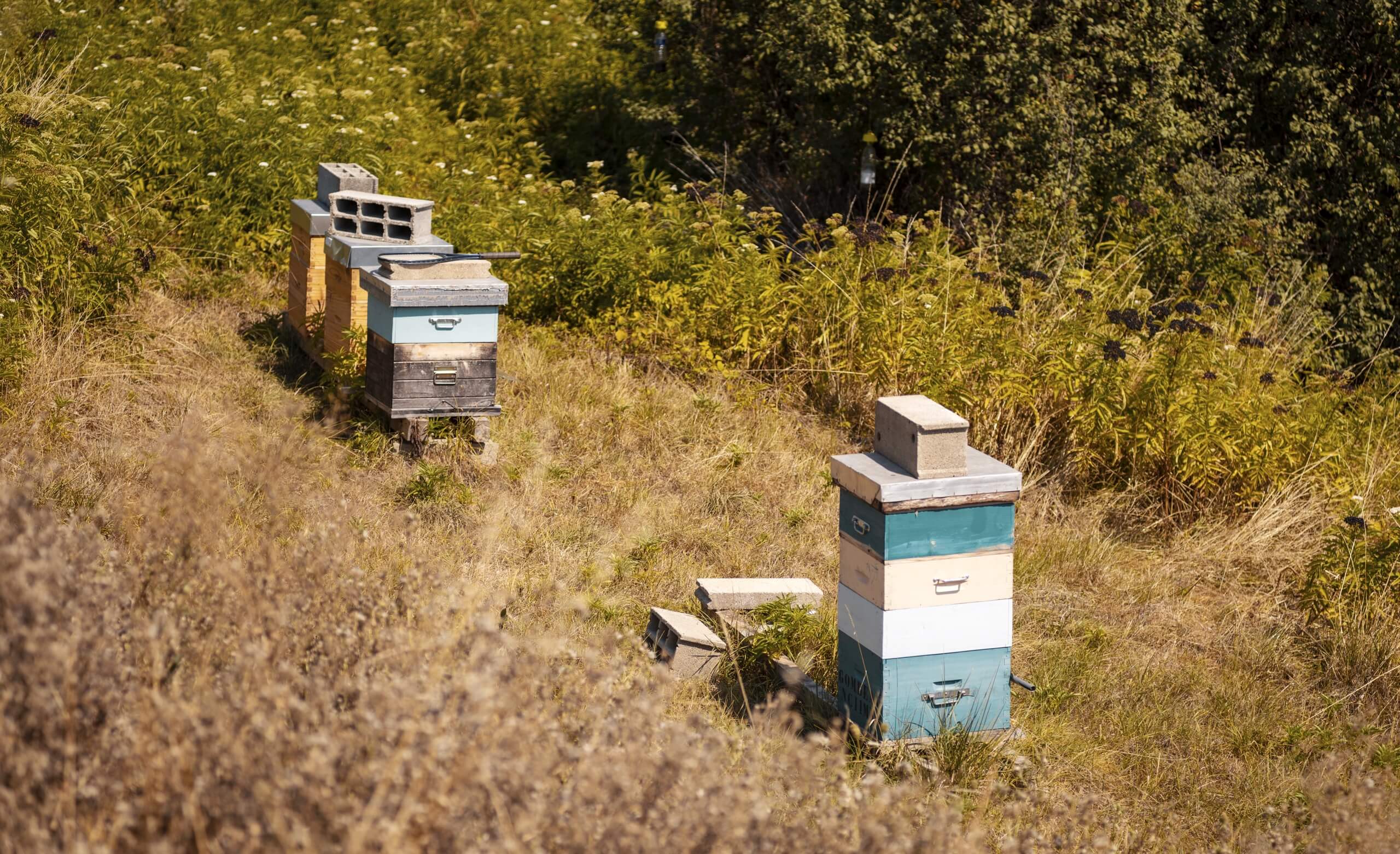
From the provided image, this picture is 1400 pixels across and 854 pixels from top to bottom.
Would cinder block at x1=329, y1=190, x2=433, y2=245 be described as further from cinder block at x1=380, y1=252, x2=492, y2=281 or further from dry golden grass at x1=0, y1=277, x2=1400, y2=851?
dry golden grass at x1=0, y1=277, x2=1400, y2=851

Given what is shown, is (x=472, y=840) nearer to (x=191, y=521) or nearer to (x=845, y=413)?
(x=191, y=521)

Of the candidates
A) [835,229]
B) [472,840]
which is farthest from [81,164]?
[472,840]

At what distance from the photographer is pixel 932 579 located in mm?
A: 3795

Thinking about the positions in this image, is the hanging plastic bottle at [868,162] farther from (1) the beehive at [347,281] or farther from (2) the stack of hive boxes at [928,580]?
(2) the stack of hive boxes at [928,580]

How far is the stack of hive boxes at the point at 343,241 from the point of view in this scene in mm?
5930

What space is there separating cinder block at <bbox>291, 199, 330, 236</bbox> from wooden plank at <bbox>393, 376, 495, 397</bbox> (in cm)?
123

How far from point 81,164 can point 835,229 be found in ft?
13.4

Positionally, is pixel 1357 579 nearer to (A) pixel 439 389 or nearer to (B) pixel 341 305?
(A) pixel 439 389

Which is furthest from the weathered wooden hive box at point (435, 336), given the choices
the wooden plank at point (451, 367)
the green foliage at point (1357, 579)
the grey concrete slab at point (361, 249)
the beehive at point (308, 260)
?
the green foliage at point (1357, 579)

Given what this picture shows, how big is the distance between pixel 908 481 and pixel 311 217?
3.71 m

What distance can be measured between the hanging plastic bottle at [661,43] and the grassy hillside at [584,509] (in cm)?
115

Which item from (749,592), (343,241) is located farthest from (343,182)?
(749,592)

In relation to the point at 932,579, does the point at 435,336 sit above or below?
above

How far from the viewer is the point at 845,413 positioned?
22.7ft
